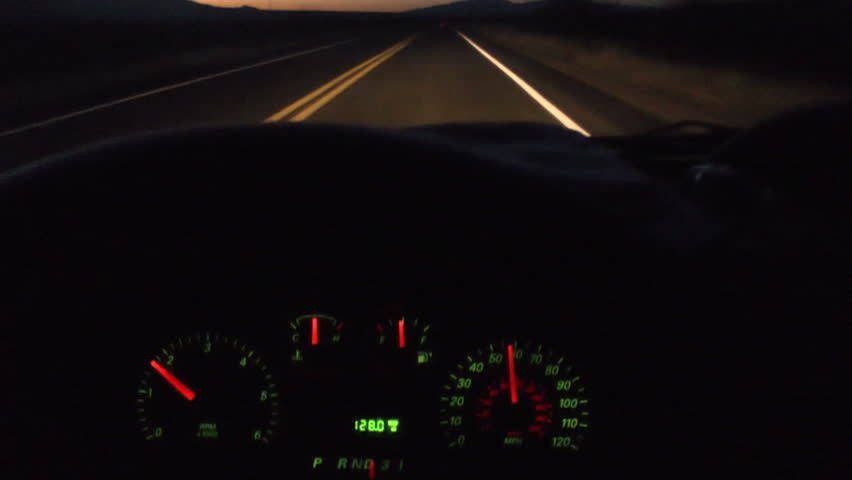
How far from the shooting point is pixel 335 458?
2357mm

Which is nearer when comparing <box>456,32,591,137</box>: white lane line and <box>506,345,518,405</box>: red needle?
<box>506,345,518,405</box>: red needle

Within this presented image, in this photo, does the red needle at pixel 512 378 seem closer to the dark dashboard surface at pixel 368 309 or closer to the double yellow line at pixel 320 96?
the dark dashboard surface at pixel 368 309

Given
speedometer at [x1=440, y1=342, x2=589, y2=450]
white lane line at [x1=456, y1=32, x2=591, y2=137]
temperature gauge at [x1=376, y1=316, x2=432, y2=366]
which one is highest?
white lane line at [x1=456, y1=32, x2=591, y2=137]

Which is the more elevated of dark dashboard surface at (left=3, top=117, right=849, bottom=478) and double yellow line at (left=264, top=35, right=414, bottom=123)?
double yellow line at (left=264, top=35, right=414, bottom=123)

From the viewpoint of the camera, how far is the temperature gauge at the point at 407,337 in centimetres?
230

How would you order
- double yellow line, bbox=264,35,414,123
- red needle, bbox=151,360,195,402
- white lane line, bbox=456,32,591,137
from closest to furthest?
red needle, bbox=151,360,195,402
white lane line, bbox=456,32,591,137
double yellow line, bbox=264,35,414,123

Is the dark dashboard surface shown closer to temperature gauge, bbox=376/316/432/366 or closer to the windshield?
temperature gauge, bbox=376/316/432/366

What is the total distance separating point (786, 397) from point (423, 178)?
3.80ft

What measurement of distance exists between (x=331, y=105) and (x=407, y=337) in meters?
13.3

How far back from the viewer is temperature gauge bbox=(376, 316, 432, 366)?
7.56 feet

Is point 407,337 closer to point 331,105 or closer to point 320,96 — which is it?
point 331,105

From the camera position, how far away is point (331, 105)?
1528 cm

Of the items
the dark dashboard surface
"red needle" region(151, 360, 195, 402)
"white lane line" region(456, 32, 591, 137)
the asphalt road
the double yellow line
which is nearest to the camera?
the dark dashboard surface

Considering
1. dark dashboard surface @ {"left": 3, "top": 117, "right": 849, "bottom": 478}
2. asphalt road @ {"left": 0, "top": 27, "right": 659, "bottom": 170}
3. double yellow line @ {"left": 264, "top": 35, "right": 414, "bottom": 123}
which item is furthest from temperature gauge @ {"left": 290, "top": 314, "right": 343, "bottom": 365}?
double yellow line @ {"left": 264, "top": 35, "right": 414, "bottom": 123}
